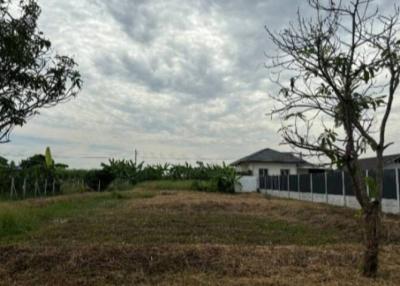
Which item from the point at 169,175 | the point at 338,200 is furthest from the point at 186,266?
the point at 169,175

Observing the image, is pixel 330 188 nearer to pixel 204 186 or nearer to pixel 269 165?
pixel 204 186

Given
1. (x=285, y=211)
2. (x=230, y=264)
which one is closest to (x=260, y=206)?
(x=285, y=211)

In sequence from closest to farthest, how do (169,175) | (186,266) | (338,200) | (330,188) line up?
(186,266)
(338,200)
(330,188)
(169,175)

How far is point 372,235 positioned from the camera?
18.4ft

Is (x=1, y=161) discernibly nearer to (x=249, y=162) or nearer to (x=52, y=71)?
(x=52, y=71)

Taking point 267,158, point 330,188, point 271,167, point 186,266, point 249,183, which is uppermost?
point 267,158

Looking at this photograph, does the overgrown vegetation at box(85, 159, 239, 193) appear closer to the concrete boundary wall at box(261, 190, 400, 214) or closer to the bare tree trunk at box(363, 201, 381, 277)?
the concrete boundary wall at box(261, 190, 400, 214)

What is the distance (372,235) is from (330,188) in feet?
54.9

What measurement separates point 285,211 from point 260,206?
8.22 ft

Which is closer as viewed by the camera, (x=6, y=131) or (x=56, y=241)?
(x=6, y=131)

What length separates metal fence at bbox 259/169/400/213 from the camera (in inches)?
597

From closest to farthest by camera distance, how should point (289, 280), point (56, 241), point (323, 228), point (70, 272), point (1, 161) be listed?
point (289, 280), point (70, 272), point (56, 241), point (323, 228), point (1, 161)

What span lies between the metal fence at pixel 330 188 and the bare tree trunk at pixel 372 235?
24.8 feet

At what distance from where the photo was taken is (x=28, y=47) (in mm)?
6543
